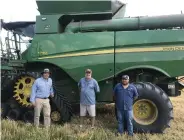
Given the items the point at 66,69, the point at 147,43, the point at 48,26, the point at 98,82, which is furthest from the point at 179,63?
the point at 48,26

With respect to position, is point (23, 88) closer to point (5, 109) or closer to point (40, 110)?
point (5, 109)

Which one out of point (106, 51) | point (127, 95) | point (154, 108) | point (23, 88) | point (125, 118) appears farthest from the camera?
point (23, 88)

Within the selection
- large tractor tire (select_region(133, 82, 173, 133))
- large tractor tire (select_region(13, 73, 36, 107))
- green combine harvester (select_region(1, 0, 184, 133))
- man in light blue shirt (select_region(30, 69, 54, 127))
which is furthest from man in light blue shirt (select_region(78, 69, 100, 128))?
large tractor tire (select_region(13, 73, 36, 107))

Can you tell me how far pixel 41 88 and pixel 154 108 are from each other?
8.15 ft

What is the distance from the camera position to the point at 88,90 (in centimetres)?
793

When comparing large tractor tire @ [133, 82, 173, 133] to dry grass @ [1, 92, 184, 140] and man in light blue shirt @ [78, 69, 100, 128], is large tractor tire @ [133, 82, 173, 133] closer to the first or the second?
dry grass @ [1, 92, 184, 140]

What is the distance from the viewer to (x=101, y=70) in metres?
8.22

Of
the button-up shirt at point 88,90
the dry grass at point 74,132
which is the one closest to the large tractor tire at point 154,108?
the dry grass at point 74,132

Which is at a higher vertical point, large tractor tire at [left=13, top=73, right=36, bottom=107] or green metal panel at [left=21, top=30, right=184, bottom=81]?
green metal panel at [left=21, top=30, right=184, bottom=81]

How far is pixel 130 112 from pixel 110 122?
150 centimetres

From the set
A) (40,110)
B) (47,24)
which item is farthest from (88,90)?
(47,24)

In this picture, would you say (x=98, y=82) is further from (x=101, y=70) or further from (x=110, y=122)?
(x=110, y=122)

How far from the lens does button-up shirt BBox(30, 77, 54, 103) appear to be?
7738 mm

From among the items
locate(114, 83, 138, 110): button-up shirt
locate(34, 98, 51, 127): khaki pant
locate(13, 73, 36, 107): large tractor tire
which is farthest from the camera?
locate(13, 73, 36, 107): large tractor tire
